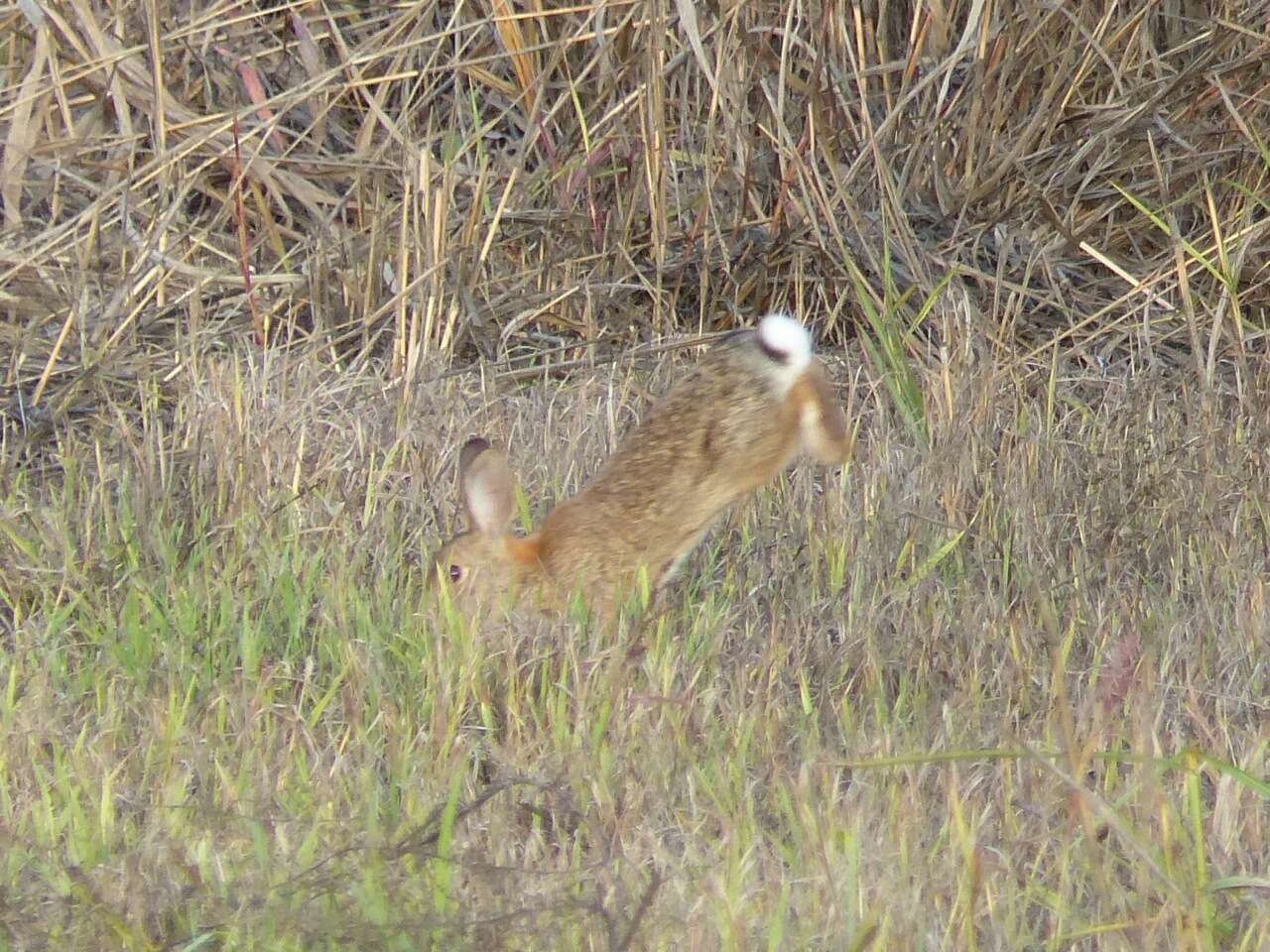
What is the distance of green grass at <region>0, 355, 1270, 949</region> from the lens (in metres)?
1.99

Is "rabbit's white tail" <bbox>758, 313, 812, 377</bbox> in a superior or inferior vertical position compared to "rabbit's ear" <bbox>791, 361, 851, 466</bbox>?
superior

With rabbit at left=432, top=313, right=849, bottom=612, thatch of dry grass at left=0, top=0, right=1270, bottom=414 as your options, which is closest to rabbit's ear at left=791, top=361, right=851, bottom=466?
rabbit at left=432, top=313, right=849, bottom=612

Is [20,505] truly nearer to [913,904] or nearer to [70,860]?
[70,860]

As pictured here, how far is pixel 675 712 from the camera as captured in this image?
2582mm

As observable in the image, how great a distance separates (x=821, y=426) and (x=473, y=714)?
42.2 inches

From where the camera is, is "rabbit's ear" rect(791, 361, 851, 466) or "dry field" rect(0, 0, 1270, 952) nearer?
"dry field" rect(0, 0, 1270, 952)

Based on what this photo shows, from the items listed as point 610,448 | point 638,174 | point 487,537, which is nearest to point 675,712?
point 487,537

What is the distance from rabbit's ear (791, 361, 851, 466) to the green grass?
0.10 m

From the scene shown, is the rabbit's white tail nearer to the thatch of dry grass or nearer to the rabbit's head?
the rabbit's head

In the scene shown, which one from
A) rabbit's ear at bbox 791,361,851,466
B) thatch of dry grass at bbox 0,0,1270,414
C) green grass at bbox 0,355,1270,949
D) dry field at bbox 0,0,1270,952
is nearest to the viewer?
green grass at bbox 0,355,1270,949

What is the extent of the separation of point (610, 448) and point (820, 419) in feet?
2.03

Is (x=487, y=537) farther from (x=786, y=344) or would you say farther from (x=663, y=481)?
(x=786, y=344)

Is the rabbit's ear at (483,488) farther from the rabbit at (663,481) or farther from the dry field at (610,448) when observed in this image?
the dry field at (610,448)

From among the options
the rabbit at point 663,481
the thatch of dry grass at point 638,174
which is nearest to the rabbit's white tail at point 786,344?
the rabbit at point 663,481
